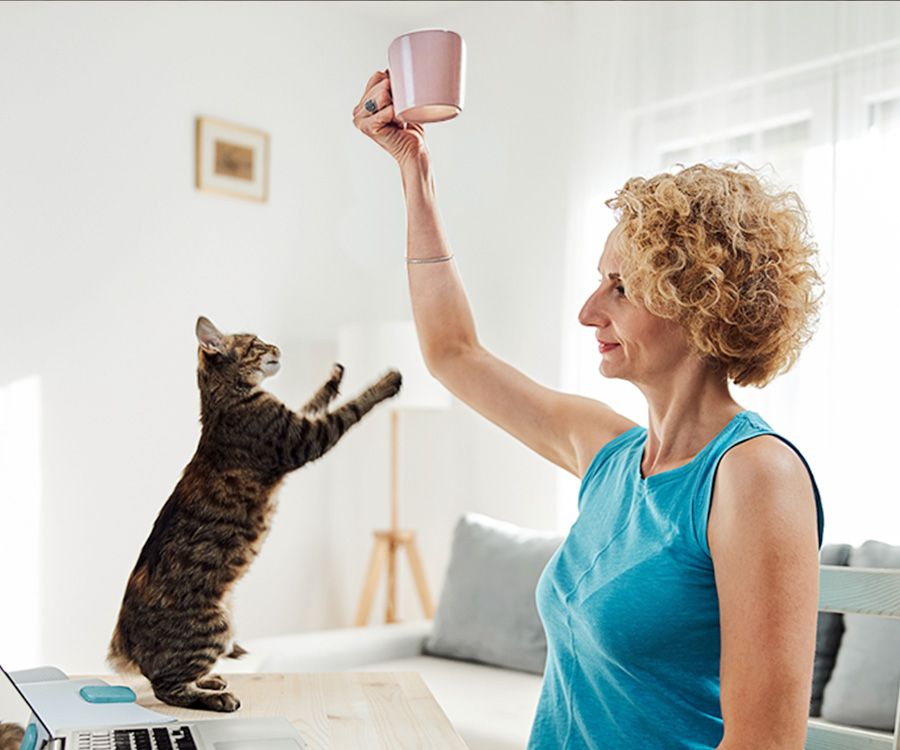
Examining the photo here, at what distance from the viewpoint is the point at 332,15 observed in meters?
3.49

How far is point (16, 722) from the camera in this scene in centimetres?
85

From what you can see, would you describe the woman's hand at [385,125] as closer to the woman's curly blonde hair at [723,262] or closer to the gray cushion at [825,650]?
the woman's curly blonde hair at [723,262]

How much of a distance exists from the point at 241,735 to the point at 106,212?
2.39 metres

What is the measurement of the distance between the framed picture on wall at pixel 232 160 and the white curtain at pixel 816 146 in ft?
4.01

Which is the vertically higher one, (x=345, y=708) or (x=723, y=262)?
(x=723, y=262)

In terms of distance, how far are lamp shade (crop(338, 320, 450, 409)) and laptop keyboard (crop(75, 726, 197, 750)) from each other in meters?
2.42

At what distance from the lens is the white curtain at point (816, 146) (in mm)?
2549

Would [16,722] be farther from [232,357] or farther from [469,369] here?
[469,369]

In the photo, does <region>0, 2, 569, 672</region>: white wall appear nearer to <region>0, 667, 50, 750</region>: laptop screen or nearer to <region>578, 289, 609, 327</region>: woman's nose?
<region>578, 289, 609, 327</region>: woman's nose

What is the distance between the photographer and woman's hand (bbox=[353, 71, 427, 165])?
1091 millimetres

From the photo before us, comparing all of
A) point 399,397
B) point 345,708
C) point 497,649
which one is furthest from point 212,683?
point 399,397

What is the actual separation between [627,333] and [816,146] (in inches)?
78.5

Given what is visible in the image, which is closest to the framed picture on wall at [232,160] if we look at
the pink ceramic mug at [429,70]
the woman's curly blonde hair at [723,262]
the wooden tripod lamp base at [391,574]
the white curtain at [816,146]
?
the white curtain at [816,146]

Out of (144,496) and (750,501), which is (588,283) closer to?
(144,496)
